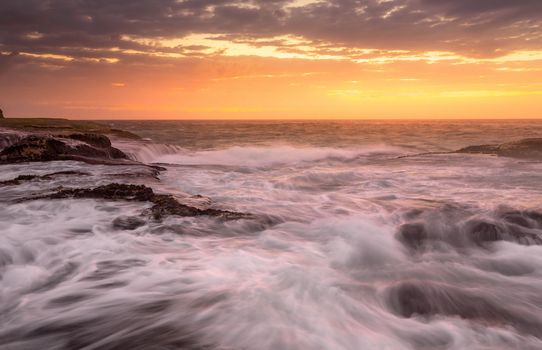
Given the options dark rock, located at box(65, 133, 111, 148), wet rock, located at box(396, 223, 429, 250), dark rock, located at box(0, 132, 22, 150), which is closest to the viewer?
wet rock, located at box(396, 223, 429, 250)

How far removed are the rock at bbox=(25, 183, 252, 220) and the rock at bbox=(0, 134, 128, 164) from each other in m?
4.95

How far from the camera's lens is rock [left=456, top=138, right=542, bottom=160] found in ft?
63.1

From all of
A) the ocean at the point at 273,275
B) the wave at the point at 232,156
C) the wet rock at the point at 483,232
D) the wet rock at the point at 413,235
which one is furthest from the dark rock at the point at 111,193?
the wave at the point at 232,156

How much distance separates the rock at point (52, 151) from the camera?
12.6 metres

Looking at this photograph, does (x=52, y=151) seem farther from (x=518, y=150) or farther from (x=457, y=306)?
(x=518, y=150)

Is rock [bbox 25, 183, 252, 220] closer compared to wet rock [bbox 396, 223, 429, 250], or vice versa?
wet rock [bbox 396, 223, 429, 250]

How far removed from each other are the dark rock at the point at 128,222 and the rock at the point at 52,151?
6615 millimetres

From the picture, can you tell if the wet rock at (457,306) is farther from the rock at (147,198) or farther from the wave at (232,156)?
the wave at (232,156)

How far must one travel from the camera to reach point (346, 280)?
4.80 meters

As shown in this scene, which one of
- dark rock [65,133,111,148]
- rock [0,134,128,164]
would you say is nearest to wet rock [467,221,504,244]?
rock [0,134,128,164]

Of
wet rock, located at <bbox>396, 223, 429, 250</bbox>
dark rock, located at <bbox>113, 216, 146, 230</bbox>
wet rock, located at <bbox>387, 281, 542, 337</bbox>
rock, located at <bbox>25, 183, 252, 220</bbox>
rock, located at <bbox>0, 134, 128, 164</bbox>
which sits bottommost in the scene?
wet rock, located at <bbox>387, 281, 542, 337</bbox>

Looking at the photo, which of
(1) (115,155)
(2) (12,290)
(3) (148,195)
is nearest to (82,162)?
(1) (115,155)

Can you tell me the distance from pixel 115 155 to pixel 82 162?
3102 millimetres

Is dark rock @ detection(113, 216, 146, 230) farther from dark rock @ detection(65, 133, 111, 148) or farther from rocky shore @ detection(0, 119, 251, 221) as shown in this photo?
dark rock @ detection(65, 133, 111, 148)
